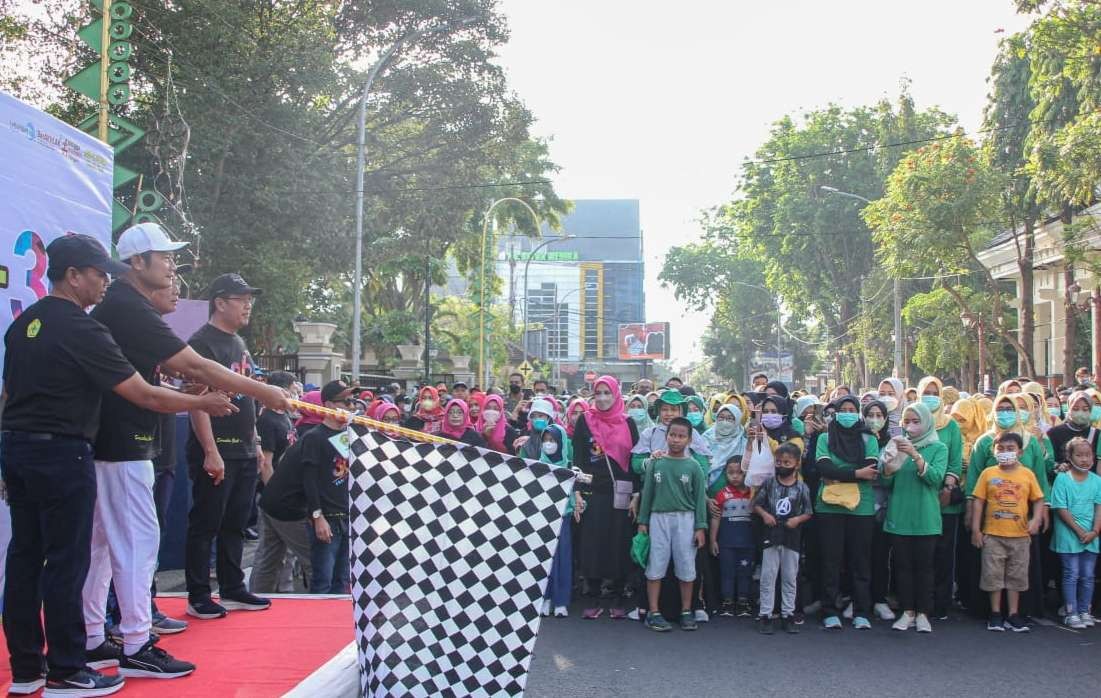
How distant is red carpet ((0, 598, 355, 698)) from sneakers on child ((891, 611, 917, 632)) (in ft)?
15.5

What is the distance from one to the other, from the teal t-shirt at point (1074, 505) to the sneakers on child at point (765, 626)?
8.54 feet

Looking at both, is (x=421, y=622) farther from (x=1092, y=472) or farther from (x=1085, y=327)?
(x=1085, y=327)

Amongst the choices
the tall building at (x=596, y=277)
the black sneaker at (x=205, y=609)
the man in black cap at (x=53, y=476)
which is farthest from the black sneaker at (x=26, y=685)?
the tall building at (x=596, y=277)

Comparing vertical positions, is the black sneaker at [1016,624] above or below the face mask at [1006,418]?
below

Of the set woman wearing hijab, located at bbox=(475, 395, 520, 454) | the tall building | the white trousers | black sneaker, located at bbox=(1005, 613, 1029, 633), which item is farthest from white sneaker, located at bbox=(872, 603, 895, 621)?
the tall building

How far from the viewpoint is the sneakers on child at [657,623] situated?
7855mm

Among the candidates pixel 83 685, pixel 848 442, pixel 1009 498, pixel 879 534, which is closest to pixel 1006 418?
pixel 1009 498

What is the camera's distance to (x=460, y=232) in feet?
94.4

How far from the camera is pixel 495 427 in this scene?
9945 mm

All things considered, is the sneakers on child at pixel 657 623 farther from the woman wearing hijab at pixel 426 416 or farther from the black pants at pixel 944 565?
the woman wearing hijab at pixel 426 416

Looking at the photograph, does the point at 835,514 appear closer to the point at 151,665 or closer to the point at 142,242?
the point at 151,665

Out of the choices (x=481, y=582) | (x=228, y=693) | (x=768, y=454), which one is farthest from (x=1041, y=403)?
(x=228, y=693)

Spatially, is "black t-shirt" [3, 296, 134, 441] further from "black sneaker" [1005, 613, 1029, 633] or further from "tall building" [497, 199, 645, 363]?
"tall building" [497, 199, 645, 363]

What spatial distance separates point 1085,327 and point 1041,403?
25405 millimetres
